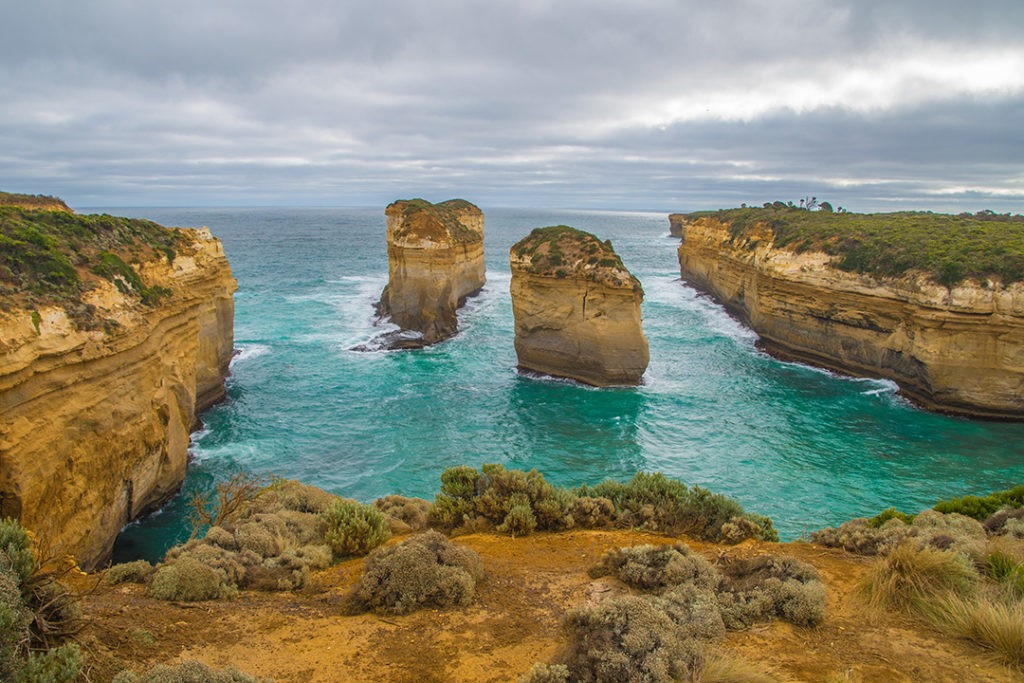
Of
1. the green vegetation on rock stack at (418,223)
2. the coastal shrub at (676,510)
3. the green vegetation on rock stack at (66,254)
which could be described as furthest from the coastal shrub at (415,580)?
the green vegetation on rock stack at (418,223)

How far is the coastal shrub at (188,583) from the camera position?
24.8ft

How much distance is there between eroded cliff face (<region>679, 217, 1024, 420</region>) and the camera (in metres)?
23.4

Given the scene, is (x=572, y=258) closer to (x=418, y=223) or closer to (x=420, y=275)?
(x=420, y=275)

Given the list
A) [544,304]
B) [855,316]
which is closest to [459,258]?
[544,304]

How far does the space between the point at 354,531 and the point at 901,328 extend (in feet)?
87.0

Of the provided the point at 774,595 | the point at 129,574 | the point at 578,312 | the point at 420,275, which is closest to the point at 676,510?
the point at 774,595

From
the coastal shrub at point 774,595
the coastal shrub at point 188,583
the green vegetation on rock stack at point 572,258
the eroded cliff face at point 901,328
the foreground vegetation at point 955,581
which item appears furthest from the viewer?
→ the green vegetation on rock stack at point 572,258

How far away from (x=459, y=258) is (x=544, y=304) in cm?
1546

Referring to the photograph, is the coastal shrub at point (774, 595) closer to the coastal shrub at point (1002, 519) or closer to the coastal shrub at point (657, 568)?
the coastal shrub at point (657, 568)

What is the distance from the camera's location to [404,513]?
40.4 ft

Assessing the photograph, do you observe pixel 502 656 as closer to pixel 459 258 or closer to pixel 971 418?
pixel 971 418

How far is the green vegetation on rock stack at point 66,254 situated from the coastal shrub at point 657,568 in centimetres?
1242

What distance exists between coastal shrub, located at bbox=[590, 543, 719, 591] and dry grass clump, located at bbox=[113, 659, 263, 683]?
4999 millimetres

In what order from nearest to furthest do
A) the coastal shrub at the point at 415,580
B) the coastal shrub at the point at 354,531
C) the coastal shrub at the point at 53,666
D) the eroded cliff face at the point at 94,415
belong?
1. the coastal shrub at the point at 53,666
2. the coastal shrub at the point at 415,580
3. the coastal shrub at the point at 354,531
4. the eroded cliff face at the point at 94,415
